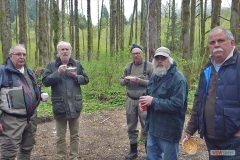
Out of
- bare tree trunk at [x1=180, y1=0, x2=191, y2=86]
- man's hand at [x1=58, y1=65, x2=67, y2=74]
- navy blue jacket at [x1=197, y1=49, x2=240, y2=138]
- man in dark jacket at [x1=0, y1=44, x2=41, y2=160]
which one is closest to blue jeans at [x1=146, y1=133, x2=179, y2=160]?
navy blue jacket at [x1=197, y1=49, x2=240, y2=138]

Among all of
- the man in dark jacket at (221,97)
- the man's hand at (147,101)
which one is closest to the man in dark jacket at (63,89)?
the man's hand at (147,101)

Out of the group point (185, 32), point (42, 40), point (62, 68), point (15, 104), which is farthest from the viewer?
point (42, 40)

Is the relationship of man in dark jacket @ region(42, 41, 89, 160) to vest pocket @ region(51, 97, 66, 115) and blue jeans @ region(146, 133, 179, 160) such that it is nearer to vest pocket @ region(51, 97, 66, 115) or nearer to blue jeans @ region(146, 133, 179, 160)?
vest pocket @ region(51, 97, 66, 115)

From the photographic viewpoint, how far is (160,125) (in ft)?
9.91

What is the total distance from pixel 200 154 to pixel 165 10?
27410 mm

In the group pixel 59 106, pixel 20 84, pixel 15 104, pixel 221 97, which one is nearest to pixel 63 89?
pixel 59 106

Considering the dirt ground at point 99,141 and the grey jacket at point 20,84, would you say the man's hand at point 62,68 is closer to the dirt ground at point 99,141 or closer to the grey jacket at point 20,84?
the grey jacket at point 20,84

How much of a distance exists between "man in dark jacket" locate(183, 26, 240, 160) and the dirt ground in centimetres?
229

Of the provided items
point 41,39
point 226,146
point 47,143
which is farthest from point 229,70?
point 41,39

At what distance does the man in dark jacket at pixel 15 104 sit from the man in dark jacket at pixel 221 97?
2.37 meters

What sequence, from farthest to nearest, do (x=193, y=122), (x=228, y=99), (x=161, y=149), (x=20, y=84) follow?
1. (x=20, y=84)
2. (x=161, y=149)
3. (x=193, y=122)
4. (x=228, y=99)

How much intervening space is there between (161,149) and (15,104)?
2.07 m

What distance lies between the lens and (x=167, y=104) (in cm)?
289

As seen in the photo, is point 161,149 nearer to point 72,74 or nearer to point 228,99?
point 228,99
